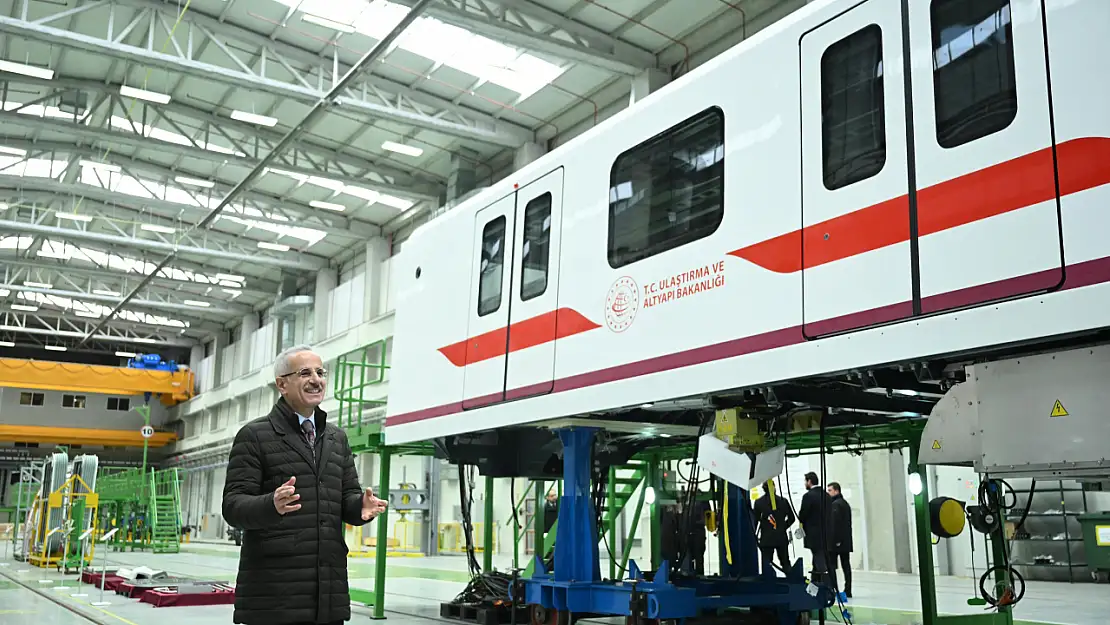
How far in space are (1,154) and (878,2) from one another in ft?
86.5

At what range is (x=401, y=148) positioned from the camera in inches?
925

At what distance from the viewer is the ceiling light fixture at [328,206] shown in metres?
28.3

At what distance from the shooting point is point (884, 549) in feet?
59.8

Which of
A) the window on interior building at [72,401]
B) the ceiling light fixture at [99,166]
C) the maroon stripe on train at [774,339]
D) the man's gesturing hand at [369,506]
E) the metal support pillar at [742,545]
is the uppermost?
the ceiling light fixture at [99,166]

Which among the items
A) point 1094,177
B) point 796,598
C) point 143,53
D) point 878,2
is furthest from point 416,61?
point 1094,177

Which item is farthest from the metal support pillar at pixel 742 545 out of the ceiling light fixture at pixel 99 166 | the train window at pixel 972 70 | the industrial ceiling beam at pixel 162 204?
the ceiling light fixture at pixel 99 166

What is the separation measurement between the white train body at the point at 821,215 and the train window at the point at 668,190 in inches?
0.6

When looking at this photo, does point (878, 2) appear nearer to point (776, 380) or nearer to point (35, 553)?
point (776, 380)

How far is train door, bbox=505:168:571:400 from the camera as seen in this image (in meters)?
6.75

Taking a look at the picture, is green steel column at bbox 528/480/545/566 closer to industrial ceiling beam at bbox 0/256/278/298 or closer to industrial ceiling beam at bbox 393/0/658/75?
industrial ceiling beam at bbox 393/0/658/75

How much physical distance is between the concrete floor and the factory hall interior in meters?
0.11

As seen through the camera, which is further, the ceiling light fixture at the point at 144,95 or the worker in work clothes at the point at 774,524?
the ceiling light fixture at the point at 144,95

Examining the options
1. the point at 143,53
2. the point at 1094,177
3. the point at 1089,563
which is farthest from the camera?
the point at 143,53

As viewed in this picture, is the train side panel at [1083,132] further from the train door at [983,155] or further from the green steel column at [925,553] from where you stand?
the green steel column at [925,553]
